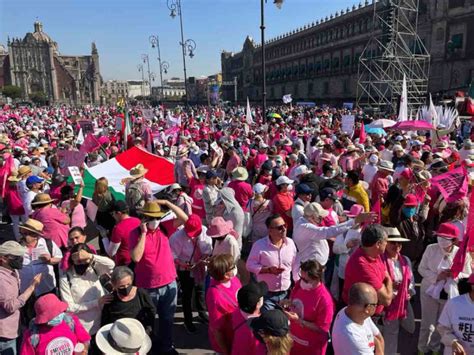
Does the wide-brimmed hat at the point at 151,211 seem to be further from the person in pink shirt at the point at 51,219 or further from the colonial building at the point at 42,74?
the colonial building at the point at 42,74

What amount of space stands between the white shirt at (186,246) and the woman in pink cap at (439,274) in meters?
2.23

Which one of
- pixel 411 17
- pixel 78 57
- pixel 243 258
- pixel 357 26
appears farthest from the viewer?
pixel 78 57

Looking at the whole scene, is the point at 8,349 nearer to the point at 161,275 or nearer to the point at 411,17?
the point at 161,275

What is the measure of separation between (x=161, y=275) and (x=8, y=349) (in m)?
1.42

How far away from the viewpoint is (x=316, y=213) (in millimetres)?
4152

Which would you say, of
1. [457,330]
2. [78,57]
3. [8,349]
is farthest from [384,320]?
[78,57]

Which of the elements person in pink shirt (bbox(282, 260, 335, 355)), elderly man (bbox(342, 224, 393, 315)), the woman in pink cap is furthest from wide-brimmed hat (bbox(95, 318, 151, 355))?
the woman in pink cap

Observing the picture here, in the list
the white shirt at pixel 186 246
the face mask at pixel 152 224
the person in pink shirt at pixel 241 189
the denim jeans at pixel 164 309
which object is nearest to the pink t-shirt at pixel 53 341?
the denim jeans at pixel 164 309

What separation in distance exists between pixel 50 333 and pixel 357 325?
6.98 ft

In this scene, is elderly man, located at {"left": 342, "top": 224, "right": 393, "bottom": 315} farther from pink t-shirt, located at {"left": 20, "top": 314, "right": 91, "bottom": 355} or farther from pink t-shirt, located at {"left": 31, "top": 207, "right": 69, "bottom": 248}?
pink t-shirt, located at {"left": 31, "top": 207, "right": 69, "bottom": 248}

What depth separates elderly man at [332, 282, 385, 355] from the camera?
2717 mm

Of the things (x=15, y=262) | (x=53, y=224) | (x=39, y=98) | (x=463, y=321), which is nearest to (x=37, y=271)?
(x=15, y=262)

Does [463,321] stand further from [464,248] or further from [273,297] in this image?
[273,297]

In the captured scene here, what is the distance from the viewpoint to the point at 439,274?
3887 mm
